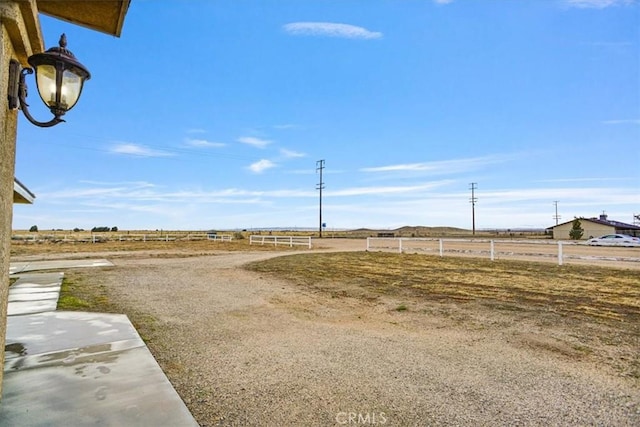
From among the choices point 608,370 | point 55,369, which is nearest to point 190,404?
point 55,369

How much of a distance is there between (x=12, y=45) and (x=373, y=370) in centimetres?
385

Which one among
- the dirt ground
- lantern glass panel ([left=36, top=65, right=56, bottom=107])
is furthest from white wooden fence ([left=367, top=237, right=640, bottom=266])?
lantern glass panel ([left=36, top=65, right=56, bottom=107])

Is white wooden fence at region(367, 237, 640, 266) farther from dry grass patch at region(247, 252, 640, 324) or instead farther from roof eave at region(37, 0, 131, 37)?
roof eave at region(37, 0, 131, 37)

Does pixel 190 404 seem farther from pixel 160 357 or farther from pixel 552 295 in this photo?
pixel 552 295

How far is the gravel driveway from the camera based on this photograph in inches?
92.5

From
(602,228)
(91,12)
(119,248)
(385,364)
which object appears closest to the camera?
(91,12)

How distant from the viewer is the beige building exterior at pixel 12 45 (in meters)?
2.02

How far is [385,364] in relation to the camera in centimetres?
325

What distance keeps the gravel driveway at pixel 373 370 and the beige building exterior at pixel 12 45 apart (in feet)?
5.24

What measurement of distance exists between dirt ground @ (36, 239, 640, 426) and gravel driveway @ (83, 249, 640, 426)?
0.01 meters

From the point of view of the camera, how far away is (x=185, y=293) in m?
6.96

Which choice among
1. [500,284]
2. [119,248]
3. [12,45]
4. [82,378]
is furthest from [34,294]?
[119,248]

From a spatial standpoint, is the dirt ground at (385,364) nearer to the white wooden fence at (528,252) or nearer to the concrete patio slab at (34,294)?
the concrete patio slab at (34,294)

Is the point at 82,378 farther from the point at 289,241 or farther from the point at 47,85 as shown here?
the point at 289,241
